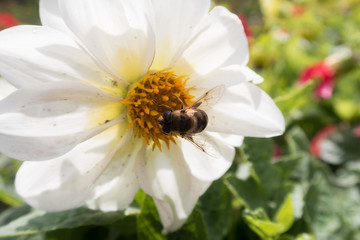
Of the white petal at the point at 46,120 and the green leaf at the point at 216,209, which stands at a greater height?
the white petal at the point at 46,120

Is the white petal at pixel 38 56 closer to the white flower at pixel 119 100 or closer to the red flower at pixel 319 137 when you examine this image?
the white flower at pixel 119 100

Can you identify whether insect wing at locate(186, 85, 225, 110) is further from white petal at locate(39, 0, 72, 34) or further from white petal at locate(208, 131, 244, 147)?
white petal at locate(39, 0, 72, 34)

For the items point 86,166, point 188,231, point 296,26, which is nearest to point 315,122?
point 296,26

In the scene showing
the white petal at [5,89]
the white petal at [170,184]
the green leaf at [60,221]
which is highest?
the white petal at [5,89]

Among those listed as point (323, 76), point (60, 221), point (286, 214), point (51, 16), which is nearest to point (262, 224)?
point (286, 214)

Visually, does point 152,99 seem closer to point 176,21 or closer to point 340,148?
point 176,21

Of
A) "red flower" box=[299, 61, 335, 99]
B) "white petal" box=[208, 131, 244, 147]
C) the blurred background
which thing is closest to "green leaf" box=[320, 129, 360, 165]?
the blurred background

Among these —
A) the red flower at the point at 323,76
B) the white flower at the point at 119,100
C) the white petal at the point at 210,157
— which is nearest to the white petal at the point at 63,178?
the white flower at the point at 119,100
